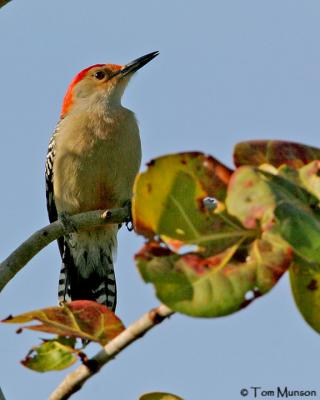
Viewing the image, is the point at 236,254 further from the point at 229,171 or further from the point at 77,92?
the point at 77,92

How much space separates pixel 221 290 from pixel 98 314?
649 millimetres

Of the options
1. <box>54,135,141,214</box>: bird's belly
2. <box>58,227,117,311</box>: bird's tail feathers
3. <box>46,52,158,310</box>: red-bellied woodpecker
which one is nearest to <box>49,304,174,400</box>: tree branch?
<box>46,52,158,310</box>: red-bellied woodpecker

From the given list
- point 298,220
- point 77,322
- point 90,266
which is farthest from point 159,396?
point 90,266

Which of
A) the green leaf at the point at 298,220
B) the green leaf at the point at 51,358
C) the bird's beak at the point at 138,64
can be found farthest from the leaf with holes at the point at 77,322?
the bird's beak at the point at 138,64

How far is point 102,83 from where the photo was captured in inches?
385

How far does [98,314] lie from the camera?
8.52 ft

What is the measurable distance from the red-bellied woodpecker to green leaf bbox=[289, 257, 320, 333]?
619 centimetres

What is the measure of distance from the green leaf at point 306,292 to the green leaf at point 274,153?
30 cm

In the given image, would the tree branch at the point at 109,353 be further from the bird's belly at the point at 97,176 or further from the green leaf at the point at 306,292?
the bird's belly at the point at 97,176

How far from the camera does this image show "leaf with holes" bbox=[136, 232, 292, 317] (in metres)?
2.06

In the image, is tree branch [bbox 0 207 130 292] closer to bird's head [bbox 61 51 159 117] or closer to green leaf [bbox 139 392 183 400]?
green leaf [bbox 139 392 183 400]

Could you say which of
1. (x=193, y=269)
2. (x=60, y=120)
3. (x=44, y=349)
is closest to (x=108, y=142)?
(x=60, y=120)

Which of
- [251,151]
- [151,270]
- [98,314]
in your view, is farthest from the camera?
[98,314]

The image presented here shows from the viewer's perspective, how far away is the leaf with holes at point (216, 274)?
2.06 meters
